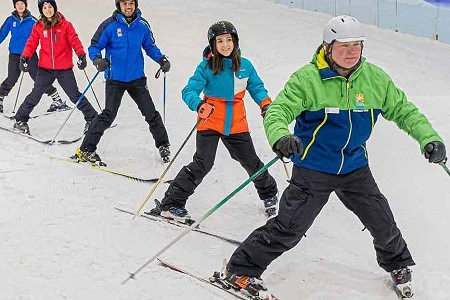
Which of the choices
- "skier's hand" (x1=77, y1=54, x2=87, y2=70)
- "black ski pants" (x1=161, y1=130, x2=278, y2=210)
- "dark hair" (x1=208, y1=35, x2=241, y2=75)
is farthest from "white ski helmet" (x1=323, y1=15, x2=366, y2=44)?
"skier's hand" (x1=77, y1=54, x2=87, y2=70)

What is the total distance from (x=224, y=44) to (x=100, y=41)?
1767mm

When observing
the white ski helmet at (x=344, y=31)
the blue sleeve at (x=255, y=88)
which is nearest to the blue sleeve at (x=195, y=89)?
the blue sleeve at (x=255, y=88)

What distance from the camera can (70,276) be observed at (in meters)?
3.36

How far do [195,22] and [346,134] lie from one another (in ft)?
A: 36.8

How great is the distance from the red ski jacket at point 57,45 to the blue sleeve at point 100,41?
46.8 inches

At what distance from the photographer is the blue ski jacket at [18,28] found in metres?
7.46

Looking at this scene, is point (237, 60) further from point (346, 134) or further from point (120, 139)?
point (120, 139)

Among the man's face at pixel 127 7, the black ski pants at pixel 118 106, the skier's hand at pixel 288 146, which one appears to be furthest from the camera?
the black ski pants at pixel 118 106

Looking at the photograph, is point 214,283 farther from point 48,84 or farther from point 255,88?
point 48,84

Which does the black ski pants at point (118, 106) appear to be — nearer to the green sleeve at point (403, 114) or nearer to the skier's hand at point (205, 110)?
the skier's hand at point (205, 110)

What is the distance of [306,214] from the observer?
3.08 meters

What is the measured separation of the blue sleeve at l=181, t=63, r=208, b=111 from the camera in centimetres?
387

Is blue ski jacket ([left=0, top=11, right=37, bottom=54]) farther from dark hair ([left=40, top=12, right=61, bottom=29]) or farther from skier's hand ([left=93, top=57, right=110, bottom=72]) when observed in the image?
skier's hand ([left=93, top=57, right=110, bottom=72])

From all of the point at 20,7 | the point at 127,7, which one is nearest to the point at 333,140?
the point at 127,7
